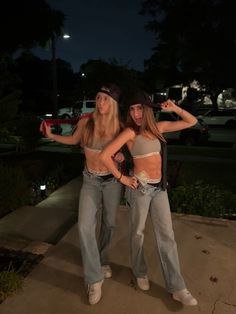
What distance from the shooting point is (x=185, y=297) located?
3.60 metres

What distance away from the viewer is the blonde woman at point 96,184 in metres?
3.65

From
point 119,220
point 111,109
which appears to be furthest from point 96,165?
point 119,220

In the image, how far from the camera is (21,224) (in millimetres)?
5871

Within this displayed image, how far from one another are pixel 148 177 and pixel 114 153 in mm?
365

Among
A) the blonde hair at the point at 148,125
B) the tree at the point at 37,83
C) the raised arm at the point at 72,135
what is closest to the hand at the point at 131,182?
the blonde hair at the point at 148,125

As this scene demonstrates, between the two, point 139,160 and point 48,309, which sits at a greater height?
point 139,160

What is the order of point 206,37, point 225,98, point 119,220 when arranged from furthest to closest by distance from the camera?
point 225,98 → point 206,37 → point 119,220

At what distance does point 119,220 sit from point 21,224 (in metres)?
1.42

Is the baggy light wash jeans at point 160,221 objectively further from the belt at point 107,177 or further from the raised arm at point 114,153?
the belt at point 107,177

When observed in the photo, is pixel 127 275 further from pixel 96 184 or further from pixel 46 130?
pixel 46 130

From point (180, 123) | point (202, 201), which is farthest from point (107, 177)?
point (202, 201)

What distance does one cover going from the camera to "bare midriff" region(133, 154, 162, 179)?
11.7ft

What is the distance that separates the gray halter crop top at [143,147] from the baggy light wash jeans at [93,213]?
385 mm

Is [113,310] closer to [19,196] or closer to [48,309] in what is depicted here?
[48,309]
